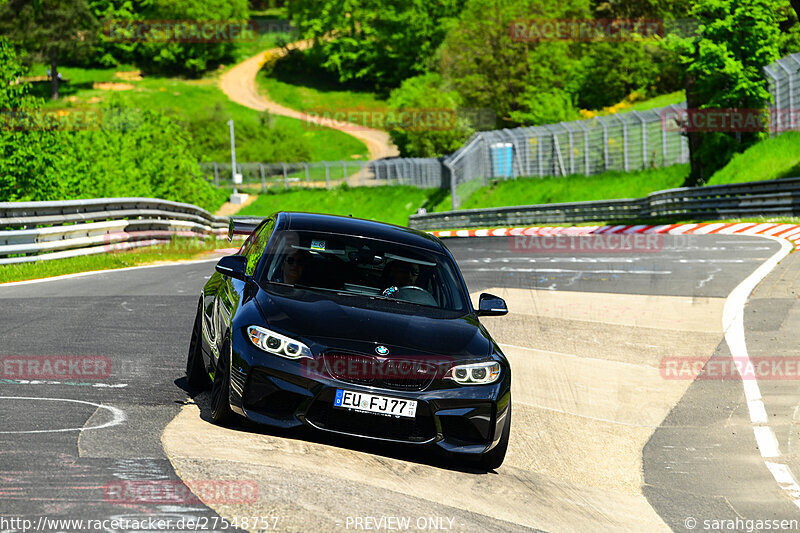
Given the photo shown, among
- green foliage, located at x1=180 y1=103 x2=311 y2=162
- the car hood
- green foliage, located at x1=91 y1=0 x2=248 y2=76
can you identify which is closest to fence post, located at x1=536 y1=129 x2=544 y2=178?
the car hood

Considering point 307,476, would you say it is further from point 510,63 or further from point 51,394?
point 510,63

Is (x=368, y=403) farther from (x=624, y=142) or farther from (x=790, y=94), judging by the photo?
(x=624, y=142)

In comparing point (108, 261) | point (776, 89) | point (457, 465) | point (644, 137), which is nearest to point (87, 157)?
point (108, 261)

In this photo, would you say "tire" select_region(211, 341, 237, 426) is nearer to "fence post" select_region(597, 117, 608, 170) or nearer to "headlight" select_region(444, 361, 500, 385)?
"headlight" select_region(444, 361, 500, 385)

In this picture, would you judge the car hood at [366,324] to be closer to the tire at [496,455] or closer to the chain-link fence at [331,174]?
the tire at [496,455]

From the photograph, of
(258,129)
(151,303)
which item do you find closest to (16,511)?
(151,303)

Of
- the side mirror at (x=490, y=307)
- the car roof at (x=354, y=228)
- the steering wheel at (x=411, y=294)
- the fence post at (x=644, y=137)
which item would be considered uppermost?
the car roof at (x=354, y=228)

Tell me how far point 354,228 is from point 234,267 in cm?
106

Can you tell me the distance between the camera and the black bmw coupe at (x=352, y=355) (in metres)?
6.32

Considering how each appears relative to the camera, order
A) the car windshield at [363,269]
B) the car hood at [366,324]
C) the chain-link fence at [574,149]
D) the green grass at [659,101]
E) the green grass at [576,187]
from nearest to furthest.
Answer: the car hood at [366,324]
the car windshield at [363,269]
the green grass at [576,187]
the chain-link fence at [574,149]
the green grass at [659,101]

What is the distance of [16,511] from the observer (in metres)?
4.54

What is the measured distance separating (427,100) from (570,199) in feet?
119

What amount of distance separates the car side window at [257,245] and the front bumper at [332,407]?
132cm

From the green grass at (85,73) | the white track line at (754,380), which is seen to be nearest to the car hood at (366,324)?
the white track line at (754,380)
